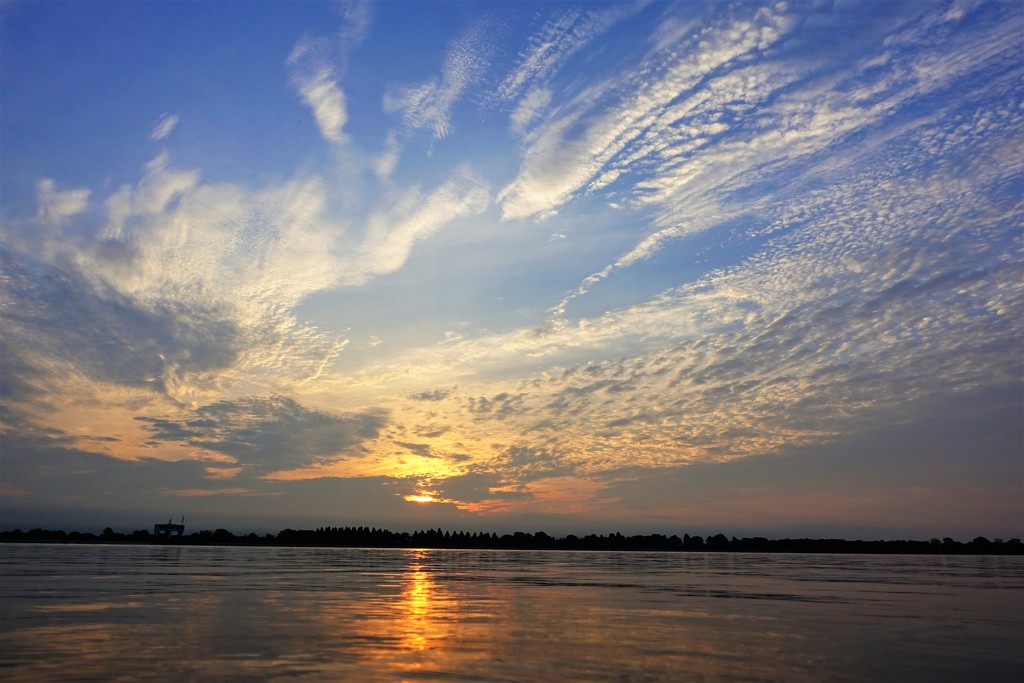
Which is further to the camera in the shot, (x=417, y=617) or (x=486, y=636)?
(x=417, y=617)

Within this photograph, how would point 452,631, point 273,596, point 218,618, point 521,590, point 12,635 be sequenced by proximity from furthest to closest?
point 521,590, point 273,596, point 218,618, point 452,631, point 12,635

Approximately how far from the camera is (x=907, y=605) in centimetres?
4378

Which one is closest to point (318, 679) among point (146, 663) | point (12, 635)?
point (146, 663)

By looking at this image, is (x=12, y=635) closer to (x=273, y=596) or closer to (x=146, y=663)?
(x=146, y=663)

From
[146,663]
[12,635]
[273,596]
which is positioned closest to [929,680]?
[146,663]

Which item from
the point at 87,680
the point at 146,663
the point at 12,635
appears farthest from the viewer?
the point at 12,635

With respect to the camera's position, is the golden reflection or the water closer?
the water

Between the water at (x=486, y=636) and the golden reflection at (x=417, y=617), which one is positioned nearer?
the water at (x=486, y=636)

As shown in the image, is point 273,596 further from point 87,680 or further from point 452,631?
point 87,680

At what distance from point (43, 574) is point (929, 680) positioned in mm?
64366

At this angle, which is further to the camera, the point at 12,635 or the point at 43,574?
the point at 43,574

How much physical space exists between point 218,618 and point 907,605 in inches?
1543

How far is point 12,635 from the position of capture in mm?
24766

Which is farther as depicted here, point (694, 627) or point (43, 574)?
→ point (43, 574)
